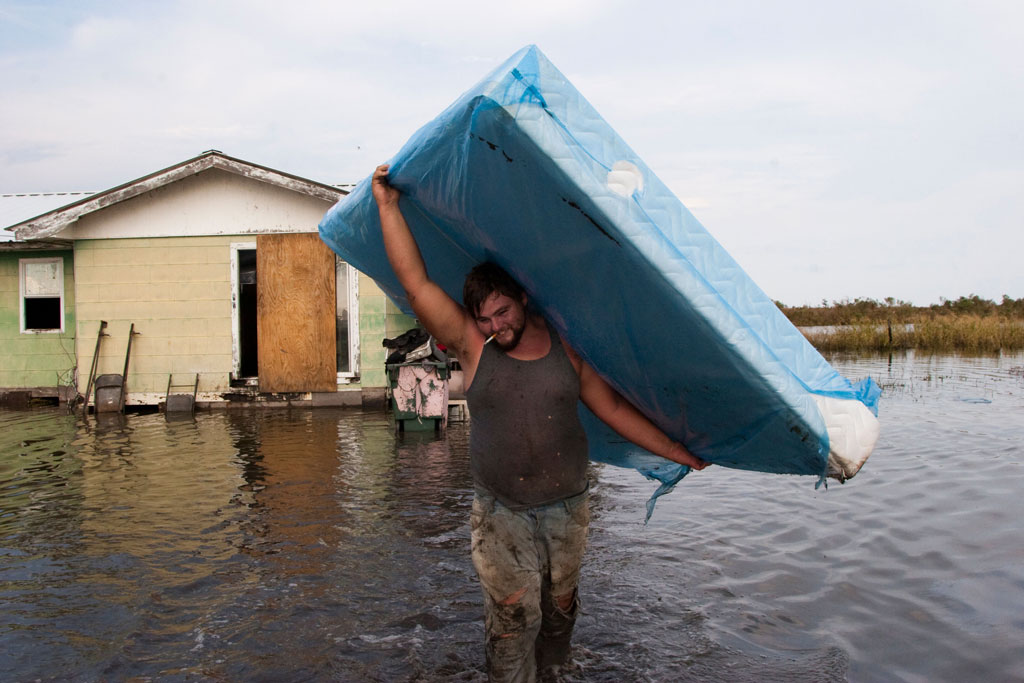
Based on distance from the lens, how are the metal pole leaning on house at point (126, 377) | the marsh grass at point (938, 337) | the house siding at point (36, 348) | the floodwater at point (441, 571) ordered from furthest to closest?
the marsh grass at point (938, 337)
the house siding at point (36, 348)
the metal pole leaning on house at point (126, 377)
the floodwater at point (441, 571)

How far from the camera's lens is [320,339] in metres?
13.5

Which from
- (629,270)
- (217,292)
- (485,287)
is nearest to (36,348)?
(217,292)

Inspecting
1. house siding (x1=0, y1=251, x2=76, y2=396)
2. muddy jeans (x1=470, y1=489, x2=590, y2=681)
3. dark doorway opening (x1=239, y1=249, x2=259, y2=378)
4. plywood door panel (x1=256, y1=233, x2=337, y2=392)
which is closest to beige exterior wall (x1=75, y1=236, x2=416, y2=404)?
dark doorway opening (x1=239, y1=249, x2=259, y2=378)

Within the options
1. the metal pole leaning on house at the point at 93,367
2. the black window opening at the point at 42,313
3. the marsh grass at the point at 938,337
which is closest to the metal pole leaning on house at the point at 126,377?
the metal pole leaning on house at the point at 93,367

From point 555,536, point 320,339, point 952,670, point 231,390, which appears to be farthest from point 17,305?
point 952,670

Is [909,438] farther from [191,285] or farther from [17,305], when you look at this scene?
[17,305]

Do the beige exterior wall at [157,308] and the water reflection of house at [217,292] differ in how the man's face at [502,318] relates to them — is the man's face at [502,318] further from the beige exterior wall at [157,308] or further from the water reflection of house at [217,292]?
the beige exterior wall at [157,308]

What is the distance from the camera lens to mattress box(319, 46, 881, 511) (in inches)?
102

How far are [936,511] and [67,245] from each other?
47.6 feet

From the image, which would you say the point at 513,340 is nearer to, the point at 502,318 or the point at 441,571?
the point at 502,318

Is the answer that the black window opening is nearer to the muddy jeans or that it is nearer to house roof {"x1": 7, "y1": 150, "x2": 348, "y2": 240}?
house roof {"x1": 7, "y1": 150, "x2": 348, "y2": 240}

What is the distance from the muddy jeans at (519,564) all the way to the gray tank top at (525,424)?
69 millimetres

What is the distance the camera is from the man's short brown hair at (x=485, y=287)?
3118 mm

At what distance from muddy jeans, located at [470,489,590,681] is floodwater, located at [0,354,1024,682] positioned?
0.99m
